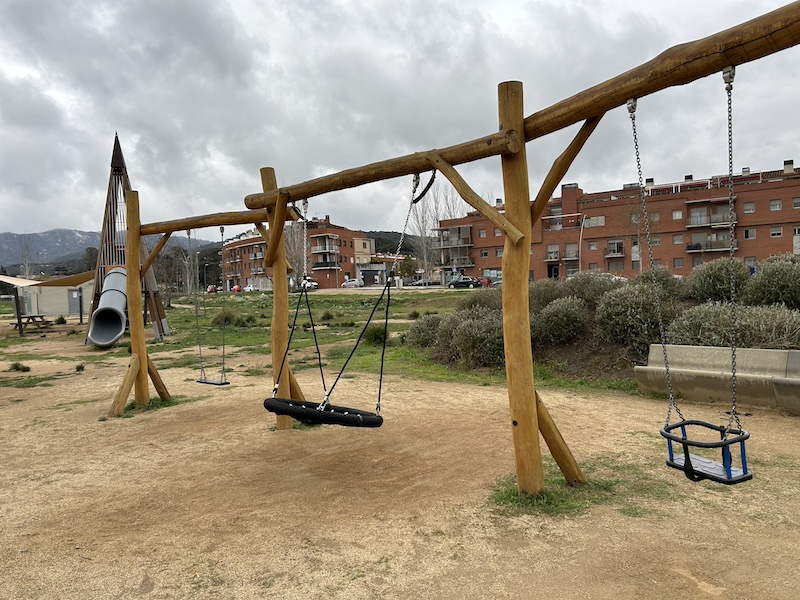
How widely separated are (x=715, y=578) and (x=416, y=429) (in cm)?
390

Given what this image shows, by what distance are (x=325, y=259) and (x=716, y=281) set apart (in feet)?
217

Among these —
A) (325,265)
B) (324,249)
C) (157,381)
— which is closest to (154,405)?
(157,381)

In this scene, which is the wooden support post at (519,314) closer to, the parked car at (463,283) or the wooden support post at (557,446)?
the wooden support post at (557,446)

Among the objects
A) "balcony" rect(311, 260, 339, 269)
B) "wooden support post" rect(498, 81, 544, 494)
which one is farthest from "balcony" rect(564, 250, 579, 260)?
"wooden support post" rect(498, 81, 544, 494)

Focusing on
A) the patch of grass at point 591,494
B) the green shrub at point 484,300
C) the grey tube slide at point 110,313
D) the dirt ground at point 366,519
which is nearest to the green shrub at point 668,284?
the green shrub at point 484,300

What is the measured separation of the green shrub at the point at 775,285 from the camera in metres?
9.75

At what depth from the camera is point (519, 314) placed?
166 inches

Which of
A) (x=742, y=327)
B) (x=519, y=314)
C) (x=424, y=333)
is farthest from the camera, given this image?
(x=424, y=333)

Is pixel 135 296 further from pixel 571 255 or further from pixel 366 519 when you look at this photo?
pixel 571 255

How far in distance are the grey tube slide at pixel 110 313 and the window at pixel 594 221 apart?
139 feet

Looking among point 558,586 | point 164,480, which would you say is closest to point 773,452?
point 558,586

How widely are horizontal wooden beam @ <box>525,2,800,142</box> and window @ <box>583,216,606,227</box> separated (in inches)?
1983

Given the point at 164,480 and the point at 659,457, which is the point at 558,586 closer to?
the point at 659,457

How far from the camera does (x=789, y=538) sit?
11.3ft
